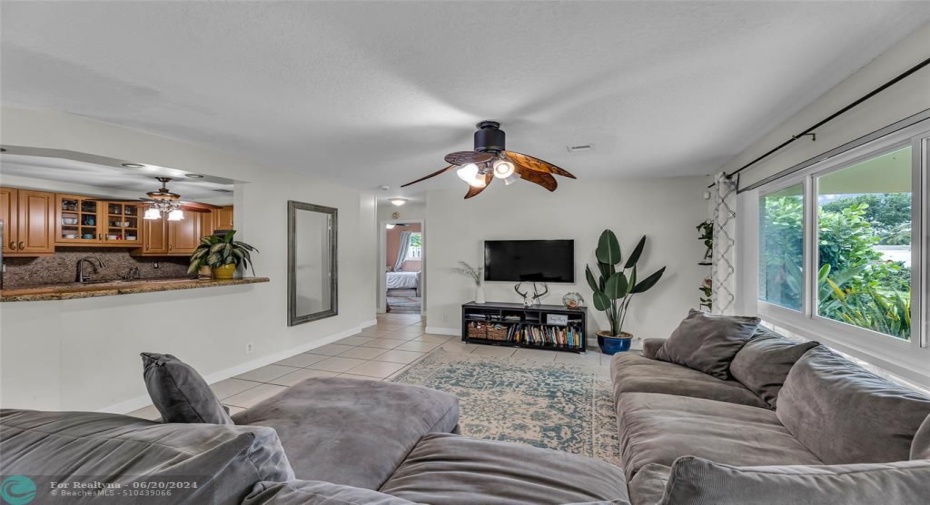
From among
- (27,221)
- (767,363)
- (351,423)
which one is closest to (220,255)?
(351,423)

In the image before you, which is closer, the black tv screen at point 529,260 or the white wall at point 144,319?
the white wall at point 144,319

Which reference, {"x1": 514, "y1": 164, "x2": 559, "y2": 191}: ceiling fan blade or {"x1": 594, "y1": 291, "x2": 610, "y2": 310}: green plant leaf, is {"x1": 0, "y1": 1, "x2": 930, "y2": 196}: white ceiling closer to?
{"x1": 514, "y1": 164, "x2": 559, "y2": 191}: ceiling fan blade

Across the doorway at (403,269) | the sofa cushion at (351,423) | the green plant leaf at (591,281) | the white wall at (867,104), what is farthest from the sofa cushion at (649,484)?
the doorway at (403,269)

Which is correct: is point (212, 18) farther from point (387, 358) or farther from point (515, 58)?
point (387, 358)

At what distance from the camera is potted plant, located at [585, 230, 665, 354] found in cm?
445

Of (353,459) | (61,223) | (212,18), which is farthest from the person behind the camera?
(61,223)

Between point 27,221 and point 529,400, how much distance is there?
5992mm

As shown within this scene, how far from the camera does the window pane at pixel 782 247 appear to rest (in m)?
2.79

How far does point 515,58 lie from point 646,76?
2.47 feet

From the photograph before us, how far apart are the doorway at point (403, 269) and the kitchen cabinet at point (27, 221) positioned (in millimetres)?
4469

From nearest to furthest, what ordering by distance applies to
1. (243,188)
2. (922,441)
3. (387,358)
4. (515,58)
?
(922,441) < (515,58) < (243,188) < (387,358)

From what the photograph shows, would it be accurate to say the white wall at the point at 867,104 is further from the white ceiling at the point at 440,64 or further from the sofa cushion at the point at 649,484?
the sofa cushion at the point at 649,484

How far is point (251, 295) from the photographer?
13.1 feet

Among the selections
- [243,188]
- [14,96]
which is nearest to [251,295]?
[243,188]
